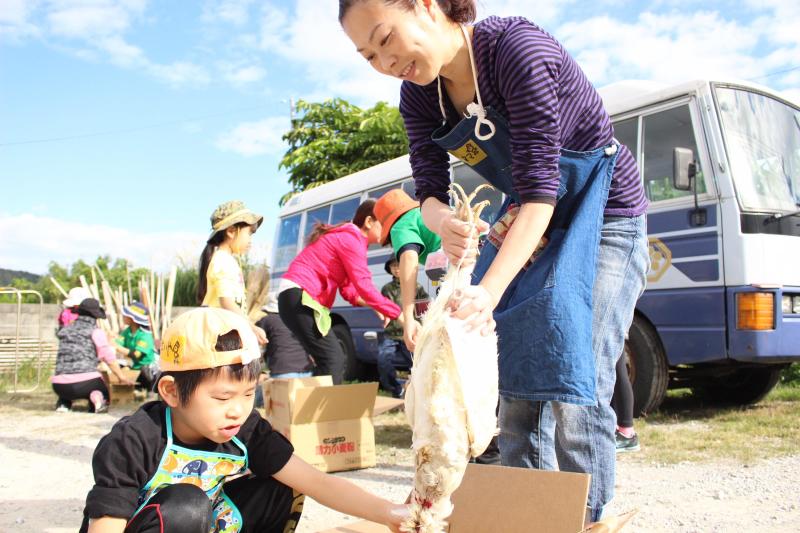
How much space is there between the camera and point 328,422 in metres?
4.16

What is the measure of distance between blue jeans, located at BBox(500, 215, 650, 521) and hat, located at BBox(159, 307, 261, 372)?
30.9 inches

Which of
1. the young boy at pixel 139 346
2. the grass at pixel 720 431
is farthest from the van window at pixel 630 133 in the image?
the young boy at pixel 139 346

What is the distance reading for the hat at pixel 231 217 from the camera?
4340 mm

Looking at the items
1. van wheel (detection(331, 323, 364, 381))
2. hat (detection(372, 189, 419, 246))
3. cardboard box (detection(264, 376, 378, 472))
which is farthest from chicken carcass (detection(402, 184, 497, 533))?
van wheel (detection(331, 323, 364, 381))

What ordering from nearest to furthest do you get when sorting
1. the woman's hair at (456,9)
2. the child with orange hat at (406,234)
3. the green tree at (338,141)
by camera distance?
1. the woman's hair at (456,9)
2. the child with orange hat at (406,234)
3. the green tree at (338,141)

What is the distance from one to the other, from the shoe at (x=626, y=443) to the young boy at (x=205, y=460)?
254 cm

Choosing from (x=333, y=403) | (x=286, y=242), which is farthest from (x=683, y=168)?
(x=286, y=242)

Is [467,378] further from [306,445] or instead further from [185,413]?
[306,445]

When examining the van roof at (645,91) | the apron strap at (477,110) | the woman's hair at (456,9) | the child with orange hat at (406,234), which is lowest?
the child with orange hat at (406,234)

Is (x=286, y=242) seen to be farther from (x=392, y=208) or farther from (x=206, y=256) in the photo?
(x=392, y=208)

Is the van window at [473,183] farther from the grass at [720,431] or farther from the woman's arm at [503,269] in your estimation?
the woman's arm at [503,269]

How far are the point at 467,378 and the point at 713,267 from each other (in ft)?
12.9

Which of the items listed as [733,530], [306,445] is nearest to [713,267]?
[733,530]

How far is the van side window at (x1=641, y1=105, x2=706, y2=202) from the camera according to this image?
16.3 feet
